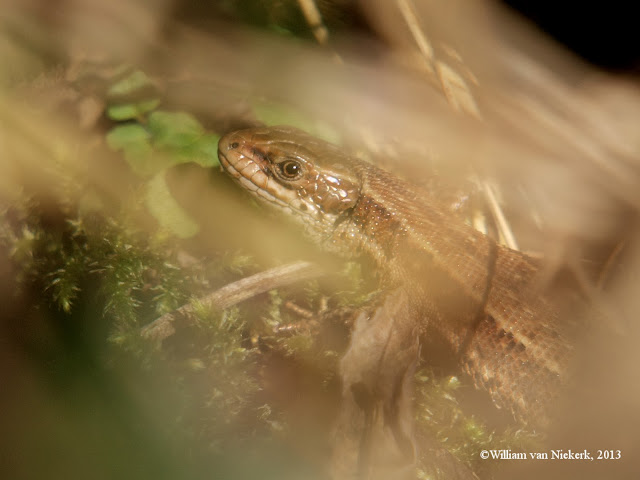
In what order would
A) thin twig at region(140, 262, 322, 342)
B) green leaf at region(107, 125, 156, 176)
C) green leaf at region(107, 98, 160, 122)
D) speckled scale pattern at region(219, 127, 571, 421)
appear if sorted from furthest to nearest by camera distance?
green leaf at region(107, 98, 160, 122) → green leaf at region(107, 125, 156, 176) → speckled scale pattern at region(219, 127, 571, 421) → thin twig at region(140, 262, 322, 342)

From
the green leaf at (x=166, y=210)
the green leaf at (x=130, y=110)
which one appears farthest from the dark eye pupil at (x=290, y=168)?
the green leaf at (x=130, y=110)

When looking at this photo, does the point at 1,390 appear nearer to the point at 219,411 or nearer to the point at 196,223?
the point at 219,411

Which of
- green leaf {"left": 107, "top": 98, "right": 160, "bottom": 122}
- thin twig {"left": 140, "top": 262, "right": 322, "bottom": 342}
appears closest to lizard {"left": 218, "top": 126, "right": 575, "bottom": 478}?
thin twig {"left": 140, "top": 262, "right": 322, "bottom": 342}

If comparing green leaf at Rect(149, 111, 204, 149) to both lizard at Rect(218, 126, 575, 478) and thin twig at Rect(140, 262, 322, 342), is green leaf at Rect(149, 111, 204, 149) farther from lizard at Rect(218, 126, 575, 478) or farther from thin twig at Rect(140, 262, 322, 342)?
thin twig at Rect(140, 262, 322, 342)

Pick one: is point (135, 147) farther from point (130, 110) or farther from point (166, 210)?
point (166, 210)

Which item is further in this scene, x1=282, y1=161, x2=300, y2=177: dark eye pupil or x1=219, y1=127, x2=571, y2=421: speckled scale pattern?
x1=282, y1=161, x2=300, y2=177: dark eye pupil

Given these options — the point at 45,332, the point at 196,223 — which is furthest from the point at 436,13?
the point at 45,332

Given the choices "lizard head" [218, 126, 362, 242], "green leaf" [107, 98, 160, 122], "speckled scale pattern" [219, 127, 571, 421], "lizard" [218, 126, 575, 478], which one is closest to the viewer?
"lizard" [218, 126, 575, 478]

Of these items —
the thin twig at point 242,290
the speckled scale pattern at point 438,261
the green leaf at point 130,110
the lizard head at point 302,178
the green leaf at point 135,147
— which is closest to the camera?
the thin twig at point 242,290

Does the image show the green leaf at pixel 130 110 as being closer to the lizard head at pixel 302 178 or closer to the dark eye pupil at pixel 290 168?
the lizard head at pixel 302 178
